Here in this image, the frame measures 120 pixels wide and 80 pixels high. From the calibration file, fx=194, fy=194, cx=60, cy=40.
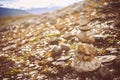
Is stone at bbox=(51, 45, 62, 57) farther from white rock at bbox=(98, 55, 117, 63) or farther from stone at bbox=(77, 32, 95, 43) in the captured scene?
white rock at bbox=(98, 55, 117, 63)

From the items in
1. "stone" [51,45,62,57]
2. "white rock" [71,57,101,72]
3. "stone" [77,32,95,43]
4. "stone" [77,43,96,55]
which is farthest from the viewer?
"stone" [77,32,95,43]

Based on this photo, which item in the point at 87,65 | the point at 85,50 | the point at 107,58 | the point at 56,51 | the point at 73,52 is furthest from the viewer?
the point at 56,51

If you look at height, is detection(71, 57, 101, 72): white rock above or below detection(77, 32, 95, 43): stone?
below

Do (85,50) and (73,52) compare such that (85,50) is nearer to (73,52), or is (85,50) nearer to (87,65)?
(87,65)

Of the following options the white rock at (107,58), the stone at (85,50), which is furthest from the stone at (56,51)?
the white rock at (107,58)

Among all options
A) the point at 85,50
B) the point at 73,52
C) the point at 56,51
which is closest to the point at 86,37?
the point at 73,52

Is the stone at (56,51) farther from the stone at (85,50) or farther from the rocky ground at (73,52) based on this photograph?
the stone at (85,50)

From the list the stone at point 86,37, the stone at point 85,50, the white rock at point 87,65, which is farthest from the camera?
the stone at point 86,37

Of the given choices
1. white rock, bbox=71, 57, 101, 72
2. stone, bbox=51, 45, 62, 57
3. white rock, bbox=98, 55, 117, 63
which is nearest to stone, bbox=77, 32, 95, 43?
stone, bbox=51, 45, 62, 57

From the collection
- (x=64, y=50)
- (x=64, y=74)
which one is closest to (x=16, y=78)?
(x=64, y=74)
